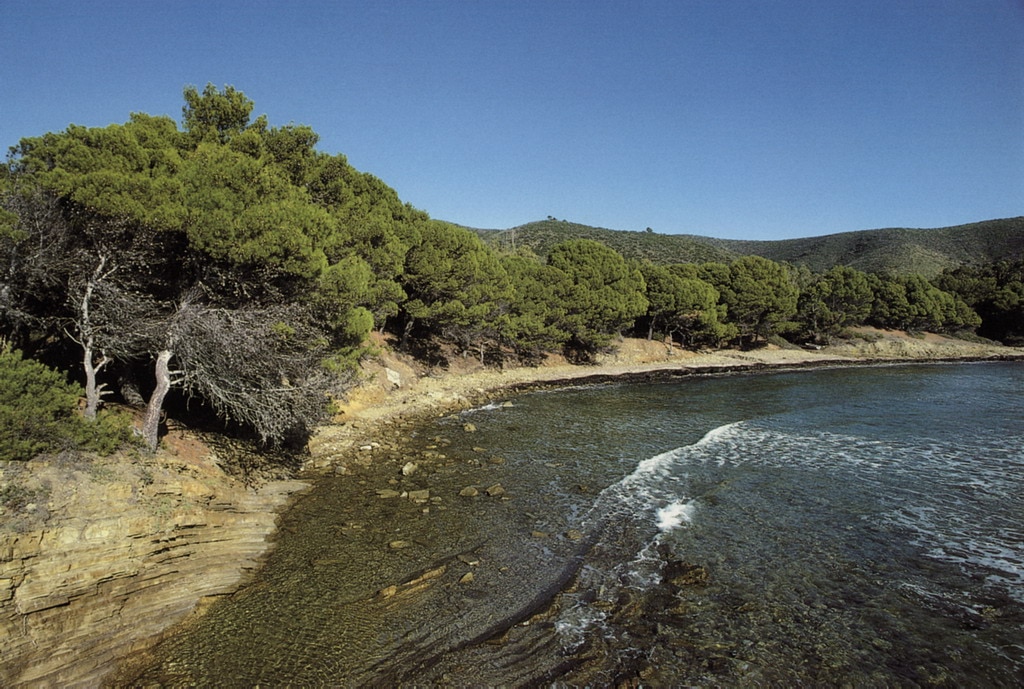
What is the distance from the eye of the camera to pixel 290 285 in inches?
567

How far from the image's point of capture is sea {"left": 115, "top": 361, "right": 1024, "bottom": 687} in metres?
6.79

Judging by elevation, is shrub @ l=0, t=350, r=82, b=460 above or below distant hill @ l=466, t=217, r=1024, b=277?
below

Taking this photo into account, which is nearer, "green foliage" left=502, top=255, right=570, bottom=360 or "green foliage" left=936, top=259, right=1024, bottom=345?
"green foliage" left=502, top=255, right=570, bottom=360

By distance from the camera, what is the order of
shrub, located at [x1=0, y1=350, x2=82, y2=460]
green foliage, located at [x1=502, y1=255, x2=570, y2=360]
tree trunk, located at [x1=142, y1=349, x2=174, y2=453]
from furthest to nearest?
green foliage, located at [x1=502, y1=255, x2=570, y2=360] → tree trunk, located at [x1=142, y1=349, x2=174, y2=453] → shrub, located at [x1=0, y1=350, x2=82, y2=460]

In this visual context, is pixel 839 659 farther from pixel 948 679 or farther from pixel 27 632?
pixel 27 632

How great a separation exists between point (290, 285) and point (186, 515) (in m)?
6.68

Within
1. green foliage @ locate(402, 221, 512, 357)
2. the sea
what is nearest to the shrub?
the sea

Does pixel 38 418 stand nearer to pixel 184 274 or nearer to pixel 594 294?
pixel 184 274

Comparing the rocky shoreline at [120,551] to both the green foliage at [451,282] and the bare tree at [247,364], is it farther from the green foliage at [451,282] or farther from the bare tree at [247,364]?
the green foliage at [451,282]

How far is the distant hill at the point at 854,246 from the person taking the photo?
98.7m

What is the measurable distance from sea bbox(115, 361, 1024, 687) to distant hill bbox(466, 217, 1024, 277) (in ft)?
253

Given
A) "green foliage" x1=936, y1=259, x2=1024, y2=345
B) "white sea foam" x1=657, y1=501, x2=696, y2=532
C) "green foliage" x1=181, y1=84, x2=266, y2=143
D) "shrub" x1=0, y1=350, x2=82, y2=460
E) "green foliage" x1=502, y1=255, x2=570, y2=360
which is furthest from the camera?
"green foliage" x1=936, y1=259, x2=1024, y2=345

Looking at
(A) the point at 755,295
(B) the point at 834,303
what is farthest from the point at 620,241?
(A) the point at 755,295

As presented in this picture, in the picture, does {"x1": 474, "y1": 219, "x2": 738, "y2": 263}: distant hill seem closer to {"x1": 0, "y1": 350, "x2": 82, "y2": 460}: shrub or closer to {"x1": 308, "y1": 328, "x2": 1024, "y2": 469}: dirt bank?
{"x1": 308, "y1": 328, "x2": 1024, "y2": 469}: dirt bank
